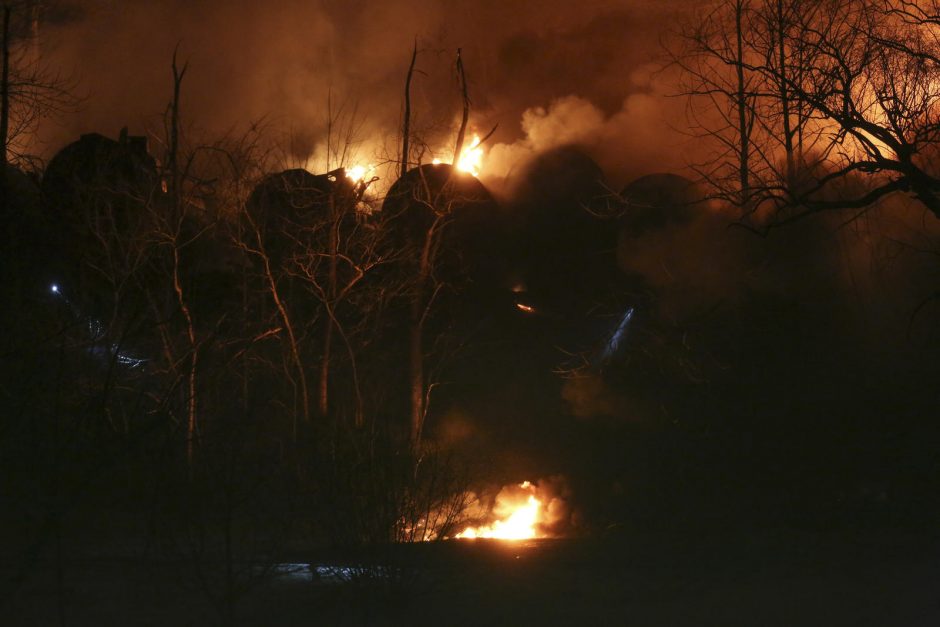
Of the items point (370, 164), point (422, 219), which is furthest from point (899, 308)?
point (370, 164)

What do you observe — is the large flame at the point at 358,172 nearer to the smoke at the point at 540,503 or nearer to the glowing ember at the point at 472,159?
the glowing ember at the point at 472,159

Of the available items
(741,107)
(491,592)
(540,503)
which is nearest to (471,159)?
(540,503)

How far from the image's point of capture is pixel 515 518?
691 inches

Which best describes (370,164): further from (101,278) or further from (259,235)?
(101,278)

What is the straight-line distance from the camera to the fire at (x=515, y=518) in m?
16.8

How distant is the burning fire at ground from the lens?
55.4 ft

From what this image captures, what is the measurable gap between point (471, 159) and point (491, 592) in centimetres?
1291

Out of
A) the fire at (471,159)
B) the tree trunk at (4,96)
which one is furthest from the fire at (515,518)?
the tree trunk at (4,96)

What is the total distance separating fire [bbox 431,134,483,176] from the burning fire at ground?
21.8 ft

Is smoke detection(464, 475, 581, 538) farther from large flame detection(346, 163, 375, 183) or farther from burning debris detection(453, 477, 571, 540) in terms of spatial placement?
large flame detection(346, 163, 375, 183)

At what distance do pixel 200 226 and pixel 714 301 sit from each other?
914 centimetres

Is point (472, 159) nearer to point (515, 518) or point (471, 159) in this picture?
point (471, 159)

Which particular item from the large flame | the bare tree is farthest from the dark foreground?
the large flame

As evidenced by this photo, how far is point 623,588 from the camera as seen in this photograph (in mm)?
9742
